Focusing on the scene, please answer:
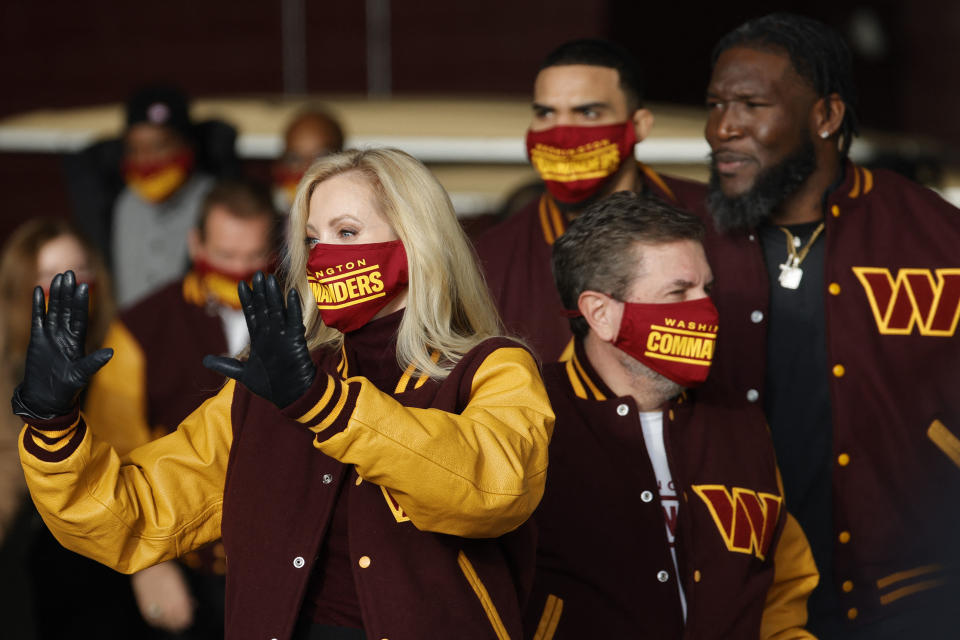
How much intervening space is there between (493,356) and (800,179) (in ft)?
4.60

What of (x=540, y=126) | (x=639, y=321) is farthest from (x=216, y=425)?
(x=540, y=126)

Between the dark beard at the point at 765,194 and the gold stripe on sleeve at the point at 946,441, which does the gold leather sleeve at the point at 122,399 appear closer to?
the dark beard at the point at 765,194

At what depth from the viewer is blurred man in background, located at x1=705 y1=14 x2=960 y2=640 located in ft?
10.5

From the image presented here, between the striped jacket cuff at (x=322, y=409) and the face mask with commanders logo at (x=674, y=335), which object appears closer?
the striped jacket cuff at (x=322, y=409)

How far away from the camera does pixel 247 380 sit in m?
2.03

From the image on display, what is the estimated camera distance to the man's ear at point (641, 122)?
12.2 feet

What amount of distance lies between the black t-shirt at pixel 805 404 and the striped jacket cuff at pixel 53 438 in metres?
1.76

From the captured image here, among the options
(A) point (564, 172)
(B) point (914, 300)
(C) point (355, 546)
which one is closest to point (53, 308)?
(C) point (355, 546)

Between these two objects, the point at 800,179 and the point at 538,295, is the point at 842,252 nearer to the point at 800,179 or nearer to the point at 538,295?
the point at 800,179

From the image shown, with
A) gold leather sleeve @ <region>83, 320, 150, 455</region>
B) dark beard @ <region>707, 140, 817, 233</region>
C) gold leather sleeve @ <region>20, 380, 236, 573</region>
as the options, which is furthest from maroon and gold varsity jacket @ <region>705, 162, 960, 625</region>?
gold leather sleeve @ <region>83, 320, 150, 455</region>

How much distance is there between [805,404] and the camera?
10.9 ft

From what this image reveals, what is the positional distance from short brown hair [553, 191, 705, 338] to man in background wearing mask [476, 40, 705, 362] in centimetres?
53

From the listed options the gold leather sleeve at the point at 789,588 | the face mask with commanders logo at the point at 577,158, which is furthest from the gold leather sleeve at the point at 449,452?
the face mask with commanders logo at the point at 577,158

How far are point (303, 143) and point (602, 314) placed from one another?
9.02 ft
